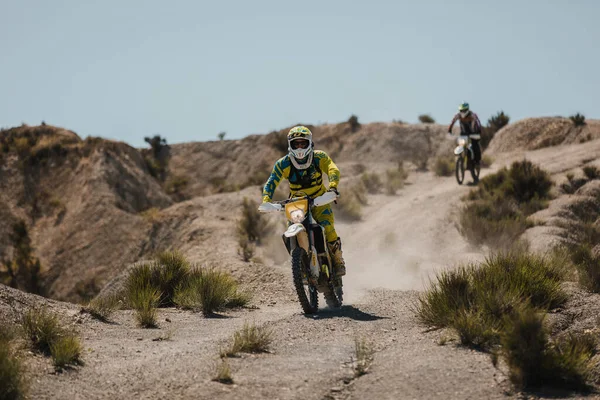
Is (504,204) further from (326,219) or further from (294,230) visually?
(294,230)

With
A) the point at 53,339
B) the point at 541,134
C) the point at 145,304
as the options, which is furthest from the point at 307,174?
the point at 541,134

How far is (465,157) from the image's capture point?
84.6ft

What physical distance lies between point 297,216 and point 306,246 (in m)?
0.42

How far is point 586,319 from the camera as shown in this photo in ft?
34.1

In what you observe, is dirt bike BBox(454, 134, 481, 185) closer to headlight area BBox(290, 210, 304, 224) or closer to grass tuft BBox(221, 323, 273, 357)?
headlight area BBox(290, 210, 304, 224)

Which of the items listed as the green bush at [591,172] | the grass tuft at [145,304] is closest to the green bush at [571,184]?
the green bush at [591,172]

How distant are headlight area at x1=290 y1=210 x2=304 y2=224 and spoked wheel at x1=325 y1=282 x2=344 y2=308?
117cm

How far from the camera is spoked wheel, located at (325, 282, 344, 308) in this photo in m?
11.9

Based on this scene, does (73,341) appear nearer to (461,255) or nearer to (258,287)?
(258,287)

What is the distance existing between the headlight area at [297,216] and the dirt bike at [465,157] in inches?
561

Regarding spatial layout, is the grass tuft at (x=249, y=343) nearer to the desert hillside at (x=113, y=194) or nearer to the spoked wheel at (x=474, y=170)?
the desert hillside at (x=113, y=194)

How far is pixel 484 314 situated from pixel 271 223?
55.7ft

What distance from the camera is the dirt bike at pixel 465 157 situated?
2483 cm

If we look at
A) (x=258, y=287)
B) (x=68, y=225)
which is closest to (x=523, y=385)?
(x=258, y=287)
